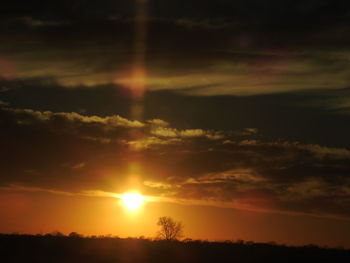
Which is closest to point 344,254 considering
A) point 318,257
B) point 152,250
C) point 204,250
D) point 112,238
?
point 318,257

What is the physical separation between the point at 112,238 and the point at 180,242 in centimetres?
474

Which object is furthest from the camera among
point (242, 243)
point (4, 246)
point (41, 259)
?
point (242, 243)

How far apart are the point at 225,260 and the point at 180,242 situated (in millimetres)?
6516

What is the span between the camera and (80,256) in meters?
35.3

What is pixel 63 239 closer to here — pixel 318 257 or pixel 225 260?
pixel 225 260

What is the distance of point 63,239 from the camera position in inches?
1607

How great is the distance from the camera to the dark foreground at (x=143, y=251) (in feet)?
115

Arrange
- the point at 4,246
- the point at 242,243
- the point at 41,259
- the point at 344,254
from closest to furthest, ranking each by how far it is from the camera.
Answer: the point at 41,259, the point at 4,246, the point at 344,254, the point at 242,243

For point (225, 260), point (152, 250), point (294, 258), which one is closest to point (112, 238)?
point (152, 250)

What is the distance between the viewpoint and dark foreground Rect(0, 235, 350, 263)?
115 ft

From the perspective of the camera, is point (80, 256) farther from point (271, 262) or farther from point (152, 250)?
point (271, 262)

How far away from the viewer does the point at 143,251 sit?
1452 inches

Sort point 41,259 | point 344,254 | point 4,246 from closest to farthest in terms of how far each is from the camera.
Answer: point 41,259 < point 4,246 < point 344,254

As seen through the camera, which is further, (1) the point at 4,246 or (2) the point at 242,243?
(2) the point at 242,243
